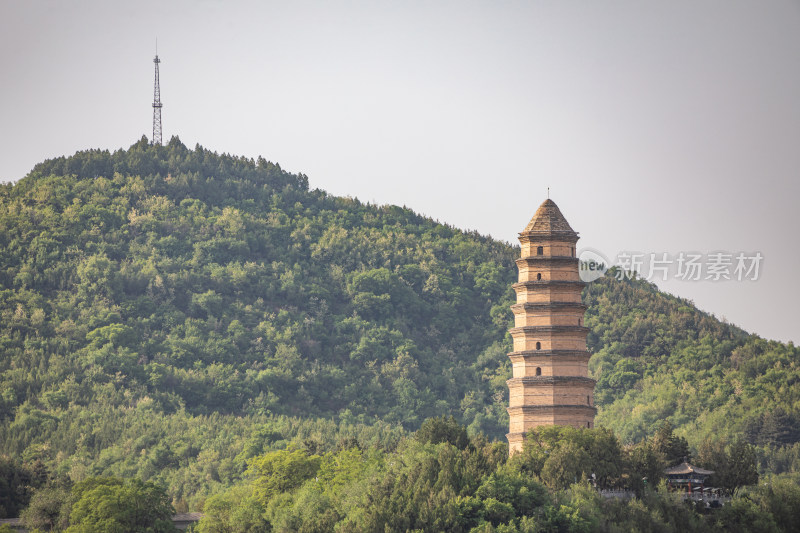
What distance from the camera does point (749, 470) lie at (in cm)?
10056

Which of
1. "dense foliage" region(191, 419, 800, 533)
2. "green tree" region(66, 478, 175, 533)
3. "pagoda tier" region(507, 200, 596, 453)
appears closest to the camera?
"dense foliage" region(191, 419, 800, 533)

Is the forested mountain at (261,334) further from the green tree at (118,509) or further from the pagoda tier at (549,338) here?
the pagoda tier at (549,338)

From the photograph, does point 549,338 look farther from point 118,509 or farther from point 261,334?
point 261,334

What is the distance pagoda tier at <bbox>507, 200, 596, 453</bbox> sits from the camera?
99.1 m

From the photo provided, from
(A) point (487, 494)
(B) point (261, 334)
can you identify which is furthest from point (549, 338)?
(B) point (261, 334)

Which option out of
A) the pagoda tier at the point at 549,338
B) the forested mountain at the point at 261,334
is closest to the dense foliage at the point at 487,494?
the pagoda tier at the point at 549,338

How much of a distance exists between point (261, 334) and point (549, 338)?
66.2 meters

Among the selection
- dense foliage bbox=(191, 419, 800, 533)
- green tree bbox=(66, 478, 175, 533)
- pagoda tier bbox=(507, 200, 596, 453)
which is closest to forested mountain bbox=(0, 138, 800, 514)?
green tree bbox=(66, 478, 175, 533)

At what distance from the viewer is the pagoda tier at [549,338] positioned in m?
99.1

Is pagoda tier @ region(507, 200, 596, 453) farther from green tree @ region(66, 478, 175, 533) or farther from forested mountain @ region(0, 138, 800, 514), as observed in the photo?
green tree @ region(66, 478, 175, 533)

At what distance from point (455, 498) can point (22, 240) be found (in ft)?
279

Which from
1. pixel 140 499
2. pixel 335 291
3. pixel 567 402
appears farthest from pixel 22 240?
pixel 567 402

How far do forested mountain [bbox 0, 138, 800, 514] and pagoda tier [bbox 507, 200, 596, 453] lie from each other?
15.9 metres

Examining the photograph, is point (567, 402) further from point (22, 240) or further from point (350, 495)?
point (22, 240)
